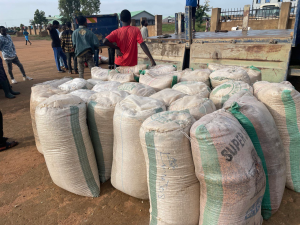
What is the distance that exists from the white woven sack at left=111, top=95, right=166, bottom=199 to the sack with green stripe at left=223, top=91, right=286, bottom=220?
2.26ft

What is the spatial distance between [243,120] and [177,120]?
0.53 metres

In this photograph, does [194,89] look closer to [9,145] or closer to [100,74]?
[100,74]

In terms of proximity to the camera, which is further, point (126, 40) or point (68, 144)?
point (126, 40)

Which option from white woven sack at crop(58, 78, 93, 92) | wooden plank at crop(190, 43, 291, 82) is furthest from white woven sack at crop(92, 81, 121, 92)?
wooden plank at crop(190, 43, 291, 82)

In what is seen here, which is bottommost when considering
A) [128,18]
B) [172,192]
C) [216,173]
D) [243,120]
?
[172,192]

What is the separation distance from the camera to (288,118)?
1928mm

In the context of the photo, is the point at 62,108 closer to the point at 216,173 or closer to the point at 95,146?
the point at 95,146

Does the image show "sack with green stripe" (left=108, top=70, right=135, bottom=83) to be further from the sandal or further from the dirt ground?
the sandal

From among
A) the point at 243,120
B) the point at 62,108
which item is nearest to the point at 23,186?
the point at 62,108

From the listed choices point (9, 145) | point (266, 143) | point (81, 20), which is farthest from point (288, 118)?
point (81, 20)

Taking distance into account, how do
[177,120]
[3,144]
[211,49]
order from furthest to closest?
[211,49] → [3,144] → [177,120]

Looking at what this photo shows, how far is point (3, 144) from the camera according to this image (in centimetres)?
316

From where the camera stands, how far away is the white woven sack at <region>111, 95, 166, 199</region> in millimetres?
1805

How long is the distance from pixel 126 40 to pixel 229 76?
6.71 feet
